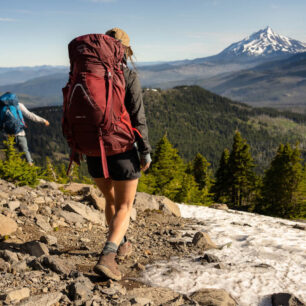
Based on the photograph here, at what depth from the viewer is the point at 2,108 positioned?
9344 millimetres

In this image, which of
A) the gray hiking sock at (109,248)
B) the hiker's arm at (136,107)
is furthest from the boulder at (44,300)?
the hiker's arm at (136,107)

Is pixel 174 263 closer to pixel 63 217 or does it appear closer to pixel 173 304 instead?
pixel 173 304

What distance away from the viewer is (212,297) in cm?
403

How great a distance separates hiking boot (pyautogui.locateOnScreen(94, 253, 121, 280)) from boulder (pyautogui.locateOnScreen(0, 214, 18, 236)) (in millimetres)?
2502

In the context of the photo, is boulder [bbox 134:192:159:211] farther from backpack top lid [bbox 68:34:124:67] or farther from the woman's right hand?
backpack top lid [bbox 68:34:124:67]

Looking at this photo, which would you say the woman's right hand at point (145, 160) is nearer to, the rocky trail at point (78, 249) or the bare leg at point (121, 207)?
the bare leg at point (121, 207)

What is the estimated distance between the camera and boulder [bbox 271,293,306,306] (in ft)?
12.8

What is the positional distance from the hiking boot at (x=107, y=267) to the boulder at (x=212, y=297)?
3.49ft

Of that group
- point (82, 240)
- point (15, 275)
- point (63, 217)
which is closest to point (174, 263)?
point (82, 240)

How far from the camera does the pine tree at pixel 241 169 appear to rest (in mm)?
39438

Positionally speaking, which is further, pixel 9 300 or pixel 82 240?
pixel 82 240

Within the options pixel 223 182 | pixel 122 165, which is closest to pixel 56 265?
Result: pixel 122 165

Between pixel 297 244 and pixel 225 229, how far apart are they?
1.85 meters

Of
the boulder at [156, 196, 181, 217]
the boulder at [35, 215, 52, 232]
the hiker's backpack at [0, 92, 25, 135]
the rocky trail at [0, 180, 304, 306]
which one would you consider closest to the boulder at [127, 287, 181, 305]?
the rocky trail at [0, 180, 304, 306]
